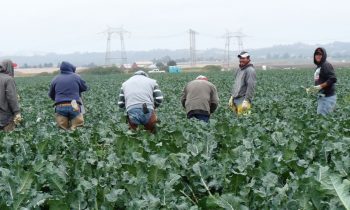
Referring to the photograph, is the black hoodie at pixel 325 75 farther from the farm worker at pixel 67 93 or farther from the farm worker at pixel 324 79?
the farm worker at pixel 67 93

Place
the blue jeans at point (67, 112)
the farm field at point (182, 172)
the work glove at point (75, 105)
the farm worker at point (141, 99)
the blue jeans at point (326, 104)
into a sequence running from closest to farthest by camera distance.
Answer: the farm field at point (182, 172) → the farm worker at point (141, 99) → the work glove at point (75, 105) → the blue jeans at point (67, 112) → the blue jeans at point (326, 104)

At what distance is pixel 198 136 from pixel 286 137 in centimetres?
96

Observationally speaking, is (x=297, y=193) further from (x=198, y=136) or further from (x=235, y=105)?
(x=235, y=105)

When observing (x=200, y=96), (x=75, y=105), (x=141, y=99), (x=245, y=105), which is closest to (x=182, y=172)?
(x=141, y=99)

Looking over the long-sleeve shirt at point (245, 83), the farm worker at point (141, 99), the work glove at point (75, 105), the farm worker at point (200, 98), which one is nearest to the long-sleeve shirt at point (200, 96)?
the farm worker at point (200, 98)

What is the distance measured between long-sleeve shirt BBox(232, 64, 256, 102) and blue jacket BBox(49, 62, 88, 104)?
8.86 ft

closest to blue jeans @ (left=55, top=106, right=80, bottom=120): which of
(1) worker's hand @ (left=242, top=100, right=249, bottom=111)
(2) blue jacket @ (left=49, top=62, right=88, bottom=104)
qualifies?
(2) blue jacket @ (left=49, top=62, right=88, bottom=104)

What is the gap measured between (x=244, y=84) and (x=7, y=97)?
396 centimetres

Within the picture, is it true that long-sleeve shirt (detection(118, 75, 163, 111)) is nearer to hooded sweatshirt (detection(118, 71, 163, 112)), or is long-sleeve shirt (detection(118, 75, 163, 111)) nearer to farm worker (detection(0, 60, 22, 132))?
hooded sweatshirt (detection(118, 71, 163, 112))

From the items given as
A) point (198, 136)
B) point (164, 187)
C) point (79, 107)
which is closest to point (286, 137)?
point (198, 136)

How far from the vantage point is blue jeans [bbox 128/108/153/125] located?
8203 mm

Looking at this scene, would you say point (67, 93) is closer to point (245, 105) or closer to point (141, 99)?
point (141, 99)

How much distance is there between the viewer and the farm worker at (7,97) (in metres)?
8.41

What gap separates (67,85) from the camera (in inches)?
348
